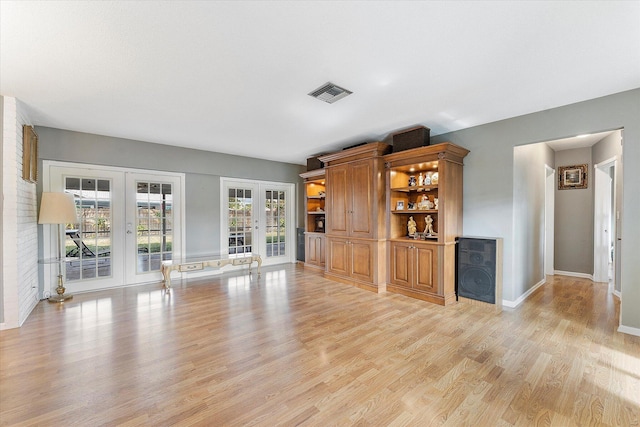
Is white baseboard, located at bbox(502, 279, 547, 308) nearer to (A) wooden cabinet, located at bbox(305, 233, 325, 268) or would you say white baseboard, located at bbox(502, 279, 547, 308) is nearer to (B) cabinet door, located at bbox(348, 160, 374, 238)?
(B) cabinet door, located at bbox(348, 160, 374, 238)

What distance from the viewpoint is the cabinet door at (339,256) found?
4869mm

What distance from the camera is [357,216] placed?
467 cm

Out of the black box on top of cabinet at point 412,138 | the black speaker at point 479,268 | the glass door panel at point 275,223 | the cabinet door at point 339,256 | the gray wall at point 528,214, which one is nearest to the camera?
the black speaker at point 479,268

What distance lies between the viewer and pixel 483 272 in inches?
144

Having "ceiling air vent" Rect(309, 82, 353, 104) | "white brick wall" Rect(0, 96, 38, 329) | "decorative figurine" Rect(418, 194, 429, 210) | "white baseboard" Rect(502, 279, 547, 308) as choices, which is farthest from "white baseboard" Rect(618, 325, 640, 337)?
"white brick wall" Rect(0, 96, 38, 329)

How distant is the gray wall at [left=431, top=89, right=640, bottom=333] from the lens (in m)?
2.82

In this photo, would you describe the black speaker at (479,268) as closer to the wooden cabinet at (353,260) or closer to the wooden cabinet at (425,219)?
the wooden cabinet at (425,219)

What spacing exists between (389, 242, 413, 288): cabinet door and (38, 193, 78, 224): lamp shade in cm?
469

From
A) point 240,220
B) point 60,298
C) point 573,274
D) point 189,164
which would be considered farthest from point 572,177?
point 60,298

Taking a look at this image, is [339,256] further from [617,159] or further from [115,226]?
[617,159]

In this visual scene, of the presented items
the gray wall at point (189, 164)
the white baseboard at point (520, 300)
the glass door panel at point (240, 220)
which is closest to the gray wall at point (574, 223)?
the white baseboard at point (520, 300)

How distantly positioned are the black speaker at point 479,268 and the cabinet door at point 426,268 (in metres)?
0.38

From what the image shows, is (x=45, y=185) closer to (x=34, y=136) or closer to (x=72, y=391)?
(x=34, y=136)

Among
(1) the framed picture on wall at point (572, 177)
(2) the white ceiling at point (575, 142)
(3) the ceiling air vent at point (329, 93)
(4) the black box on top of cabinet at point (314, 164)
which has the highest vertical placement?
(3) the ceiling air vent at point (329, 93)
